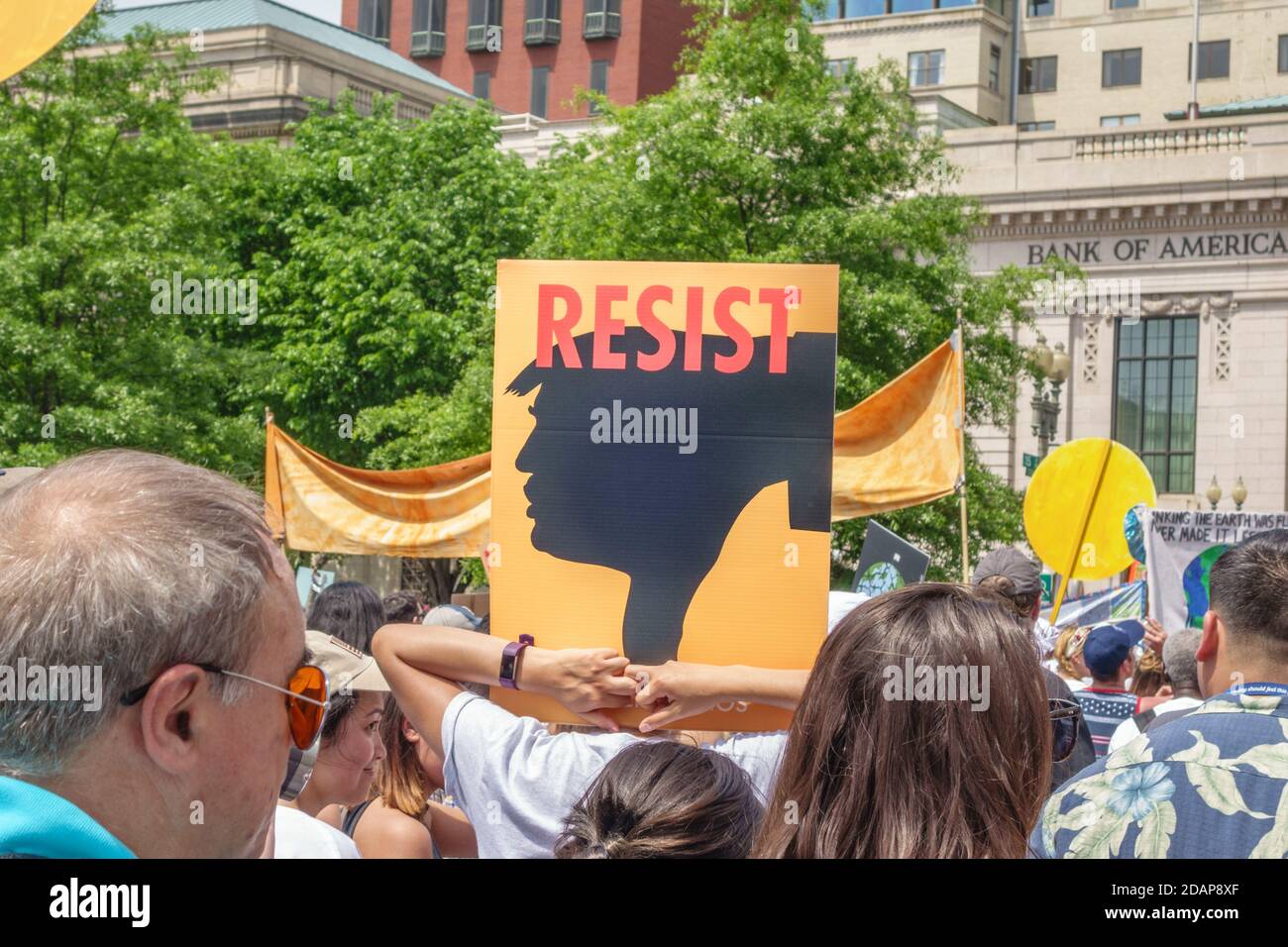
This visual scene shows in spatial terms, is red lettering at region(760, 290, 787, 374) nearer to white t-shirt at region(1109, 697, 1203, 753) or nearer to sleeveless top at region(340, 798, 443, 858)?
sleeveless top at region(340, 798, 443, 858)

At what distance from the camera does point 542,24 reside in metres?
66.5

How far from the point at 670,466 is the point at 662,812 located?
3.49ft

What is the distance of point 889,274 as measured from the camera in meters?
20.1

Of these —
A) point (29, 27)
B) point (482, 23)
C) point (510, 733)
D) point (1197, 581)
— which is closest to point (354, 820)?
point (510, 733)

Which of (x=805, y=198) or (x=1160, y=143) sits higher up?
(x=1160, y=143)

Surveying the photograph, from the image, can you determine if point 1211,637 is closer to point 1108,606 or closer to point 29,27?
point 29,27

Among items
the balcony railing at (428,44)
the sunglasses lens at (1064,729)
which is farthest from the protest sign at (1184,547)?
the balcony railing at (428,44)

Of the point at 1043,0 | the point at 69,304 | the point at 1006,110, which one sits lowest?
the point at 69,304

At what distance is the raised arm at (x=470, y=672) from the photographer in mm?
3375

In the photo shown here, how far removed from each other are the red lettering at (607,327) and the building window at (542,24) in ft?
214

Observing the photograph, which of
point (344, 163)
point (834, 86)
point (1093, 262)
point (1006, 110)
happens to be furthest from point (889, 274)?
point (1006, 110)
